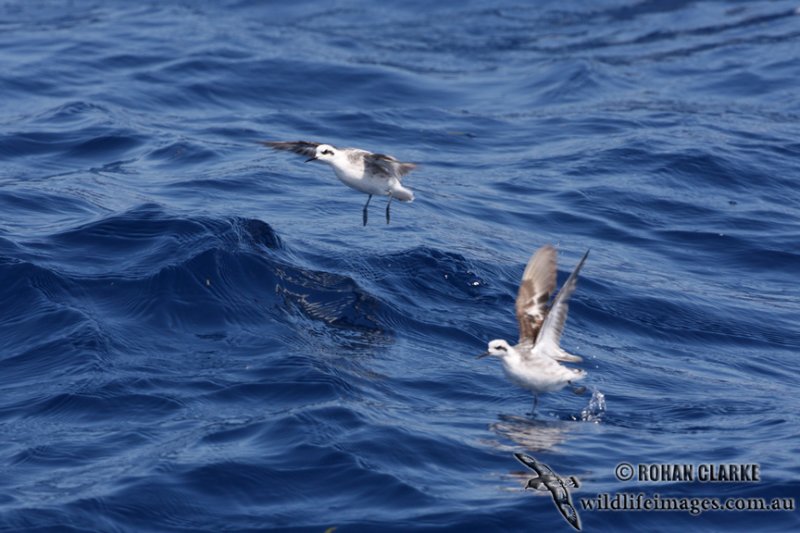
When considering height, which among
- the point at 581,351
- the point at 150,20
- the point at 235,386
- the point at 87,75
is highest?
the point at 150,20

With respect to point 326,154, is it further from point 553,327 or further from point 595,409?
point 595,409

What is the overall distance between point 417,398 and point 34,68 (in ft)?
49.7

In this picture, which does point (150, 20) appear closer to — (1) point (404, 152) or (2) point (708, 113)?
(1) point (404, 152)

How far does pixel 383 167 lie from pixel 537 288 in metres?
2.60

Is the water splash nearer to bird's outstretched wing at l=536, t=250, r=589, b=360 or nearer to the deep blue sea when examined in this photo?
the deep blue sea

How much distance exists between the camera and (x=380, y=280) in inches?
543

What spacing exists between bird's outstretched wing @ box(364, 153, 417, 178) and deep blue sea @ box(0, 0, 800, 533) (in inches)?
54.3

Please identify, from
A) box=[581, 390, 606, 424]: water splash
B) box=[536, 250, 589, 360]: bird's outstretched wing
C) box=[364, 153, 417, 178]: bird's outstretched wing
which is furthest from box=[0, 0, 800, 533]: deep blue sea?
box=[364, 153, 417, 178]: bird's outstretched wing

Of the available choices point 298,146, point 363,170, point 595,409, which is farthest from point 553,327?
point 298,146

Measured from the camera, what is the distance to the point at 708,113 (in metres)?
22.3

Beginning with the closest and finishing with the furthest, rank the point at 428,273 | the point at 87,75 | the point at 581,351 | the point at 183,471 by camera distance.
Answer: the point at 183,471 → the point at 581,351 → the point at 428,273 → the point at 87,75

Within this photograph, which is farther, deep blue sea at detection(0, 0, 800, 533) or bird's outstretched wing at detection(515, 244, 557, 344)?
bird's outstretched wing at detection(515, 244, 557, 344)

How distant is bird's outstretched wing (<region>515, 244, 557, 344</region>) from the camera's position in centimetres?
1112

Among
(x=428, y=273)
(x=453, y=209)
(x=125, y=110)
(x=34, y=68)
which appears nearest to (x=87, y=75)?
(x=34, y=68)
